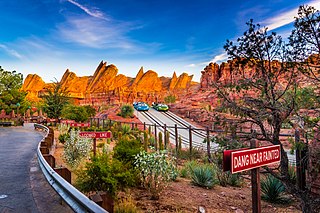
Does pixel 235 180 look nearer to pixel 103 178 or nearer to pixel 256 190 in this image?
pixel 103 178

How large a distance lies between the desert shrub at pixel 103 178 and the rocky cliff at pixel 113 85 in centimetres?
7410

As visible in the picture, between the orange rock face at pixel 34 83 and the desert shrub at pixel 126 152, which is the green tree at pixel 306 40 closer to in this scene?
the desert shrub at pixel 126 152

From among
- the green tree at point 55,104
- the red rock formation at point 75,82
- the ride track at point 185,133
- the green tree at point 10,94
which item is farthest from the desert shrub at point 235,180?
the red rock formation at point 75,82

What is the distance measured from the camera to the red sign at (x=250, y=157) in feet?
11.1

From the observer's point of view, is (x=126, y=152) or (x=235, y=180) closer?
(x=126, y=152)

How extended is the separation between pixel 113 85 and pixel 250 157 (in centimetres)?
9608

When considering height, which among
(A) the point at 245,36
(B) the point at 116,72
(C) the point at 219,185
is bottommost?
(C) the point at 219,185

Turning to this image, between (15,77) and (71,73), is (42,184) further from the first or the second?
(71,73)

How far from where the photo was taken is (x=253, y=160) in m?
3.67

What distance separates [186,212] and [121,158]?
3.00m

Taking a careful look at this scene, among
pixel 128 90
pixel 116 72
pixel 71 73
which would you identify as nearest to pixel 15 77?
pixel 128 90

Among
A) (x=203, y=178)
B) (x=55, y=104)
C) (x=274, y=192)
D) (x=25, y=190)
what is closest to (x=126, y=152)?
(x=203, y=178)

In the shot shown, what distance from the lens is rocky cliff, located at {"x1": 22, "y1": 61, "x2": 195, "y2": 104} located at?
83.8m

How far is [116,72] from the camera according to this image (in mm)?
103000
